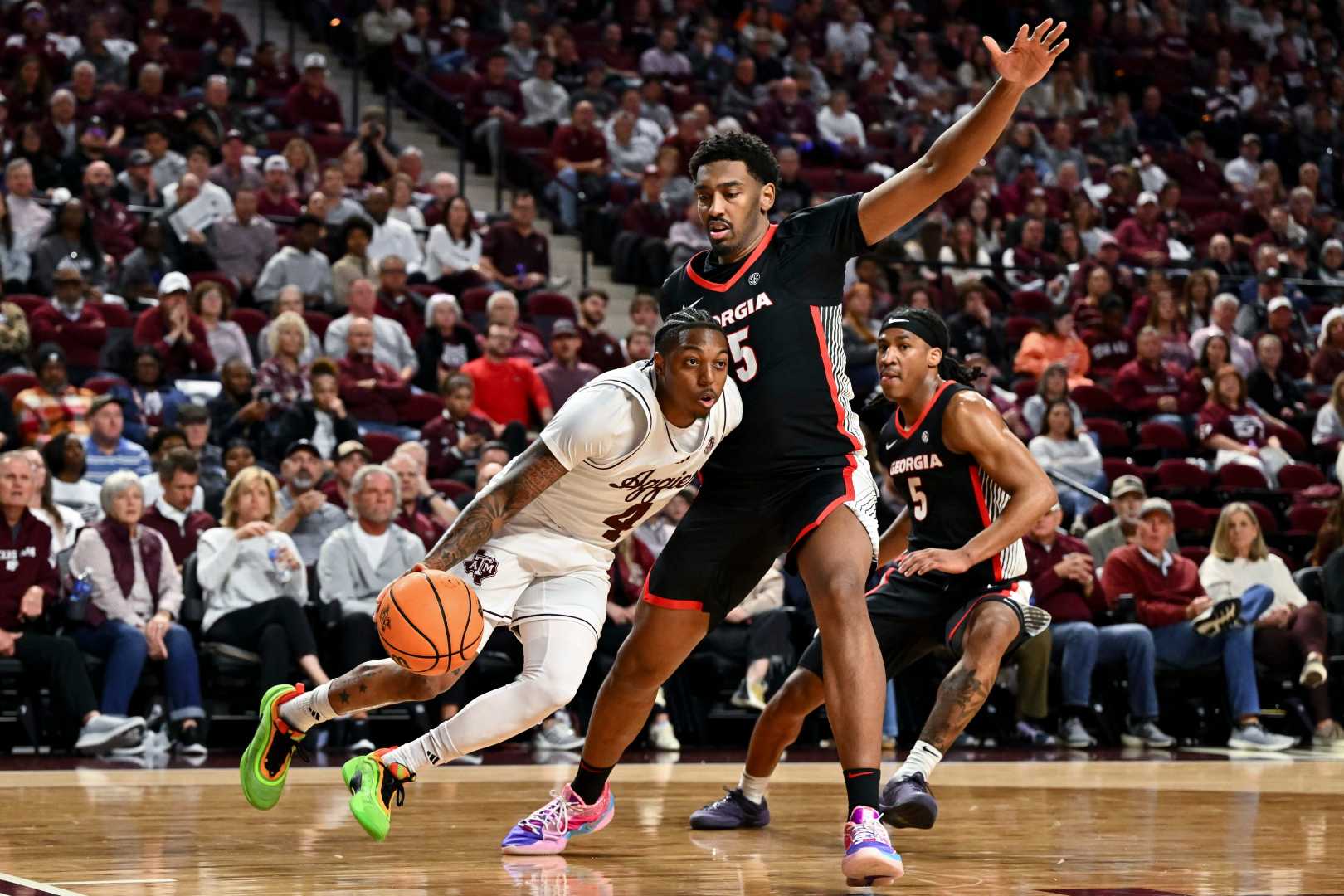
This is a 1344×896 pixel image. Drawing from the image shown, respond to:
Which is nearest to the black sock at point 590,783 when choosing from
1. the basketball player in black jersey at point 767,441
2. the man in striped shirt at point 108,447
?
the basketball player in black jersey at point 767,441

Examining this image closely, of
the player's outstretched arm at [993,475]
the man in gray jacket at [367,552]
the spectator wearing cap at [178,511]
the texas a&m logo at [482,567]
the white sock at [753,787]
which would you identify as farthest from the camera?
the spectator wearing cap at [178,511]

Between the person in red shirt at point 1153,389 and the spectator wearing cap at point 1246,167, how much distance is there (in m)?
6.13

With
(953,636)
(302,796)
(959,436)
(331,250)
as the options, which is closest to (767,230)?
(959,436)

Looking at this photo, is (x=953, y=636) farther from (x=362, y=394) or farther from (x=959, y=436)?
(x=362, y=394)

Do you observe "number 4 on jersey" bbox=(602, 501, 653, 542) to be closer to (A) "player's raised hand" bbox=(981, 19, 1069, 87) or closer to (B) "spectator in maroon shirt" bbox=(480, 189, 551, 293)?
(A) "player's raised hand" bbox=(981, 19, 1069, 87)

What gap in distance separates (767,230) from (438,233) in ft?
27.7

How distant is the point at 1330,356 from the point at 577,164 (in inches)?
255

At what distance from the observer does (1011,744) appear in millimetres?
9852

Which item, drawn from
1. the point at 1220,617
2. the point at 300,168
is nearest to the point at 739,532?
the point at 1220,617

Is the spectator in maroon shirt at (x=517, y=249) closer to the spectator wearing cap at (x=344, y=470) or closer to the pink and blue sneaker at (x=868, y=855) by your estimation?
the spectator wearing cap at (x=344, y=470)

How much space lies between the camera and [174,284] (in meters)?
11.0

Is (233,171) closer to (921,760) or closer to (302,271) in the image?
(302,271)

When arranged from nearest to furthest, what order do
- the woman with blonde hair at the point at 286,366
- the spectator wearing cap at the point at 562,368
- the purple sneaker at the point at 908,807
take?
1. the purple sneaker at the point at 908,807
2. the woman with blonde hair at the point at 286,366
3. the spectator wearing cap at the point at 562,368

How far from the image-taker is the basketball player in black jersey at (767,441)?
4.62 m
